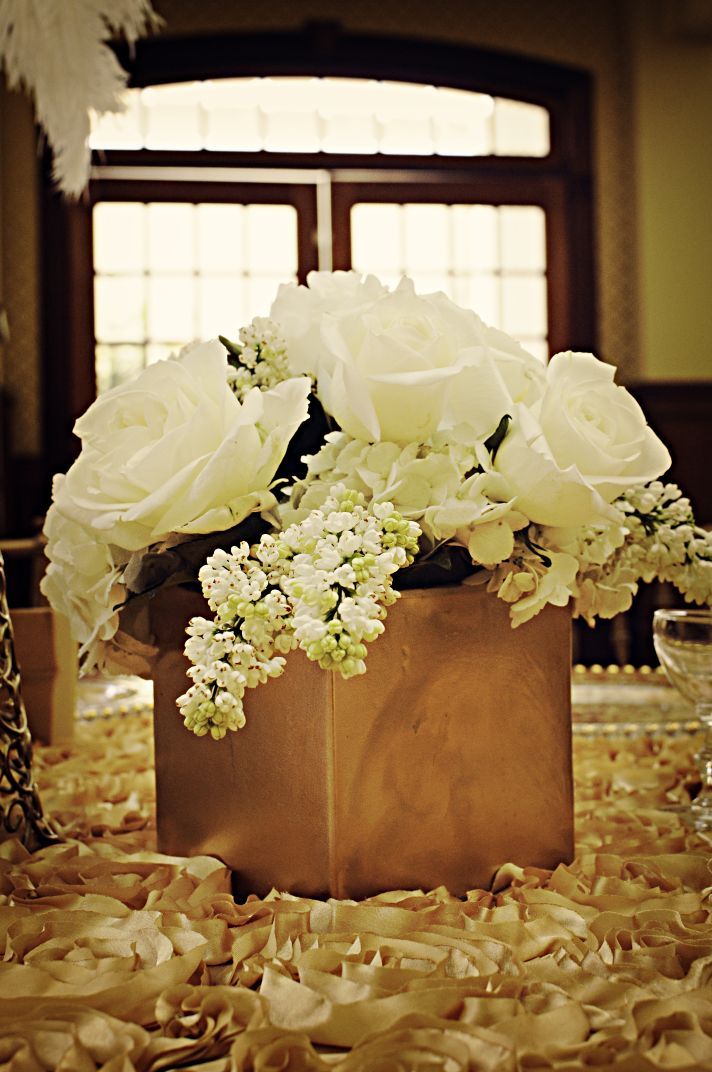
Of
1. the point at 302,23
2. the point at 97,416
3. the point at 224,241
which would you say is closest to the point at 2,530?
the point at 224,241

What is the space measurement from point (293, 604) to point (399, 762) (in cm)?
13

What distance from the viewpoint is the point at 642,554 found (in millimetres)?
692

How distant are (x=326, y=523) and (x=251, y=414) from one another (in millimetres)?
90

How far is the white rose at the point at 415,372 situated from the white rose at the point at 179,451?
0.10 feet

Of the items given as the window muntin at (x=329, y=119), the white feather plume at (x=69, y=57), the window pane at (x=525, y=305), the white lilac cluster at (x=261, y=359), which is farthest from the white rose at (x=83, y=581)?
the window pane at (x=525, y=305)

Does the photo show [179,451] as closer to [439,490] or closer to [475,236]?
[439,490]

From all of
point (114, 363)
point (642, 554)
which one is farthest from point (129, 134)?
point (642, 554)

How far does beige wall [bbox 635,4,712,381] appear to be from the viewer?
5.38 metres

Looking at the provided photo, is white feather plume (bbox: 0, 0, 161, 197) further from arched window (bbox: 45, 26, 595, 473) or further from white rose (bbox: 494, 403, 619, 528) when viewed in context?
arched window (bbox: 45, 26, 595, 473)

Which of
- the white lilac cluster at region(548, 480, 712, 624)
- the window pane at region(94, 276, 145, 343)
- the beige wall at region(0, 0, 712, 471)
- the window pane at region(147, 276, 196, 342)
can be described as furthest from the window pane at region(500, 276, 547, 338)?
the white lilac cluster at region(548, 480, 712, 624)

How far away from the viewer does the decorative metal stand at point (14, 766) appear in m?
0.67

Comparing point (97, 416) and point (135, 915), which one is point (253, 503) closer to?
point (97, 416)

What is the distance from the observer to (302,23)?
17.3 feet

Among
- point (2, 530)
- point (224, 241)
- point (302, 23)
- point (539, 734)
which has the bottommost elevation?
point (2, 530)
